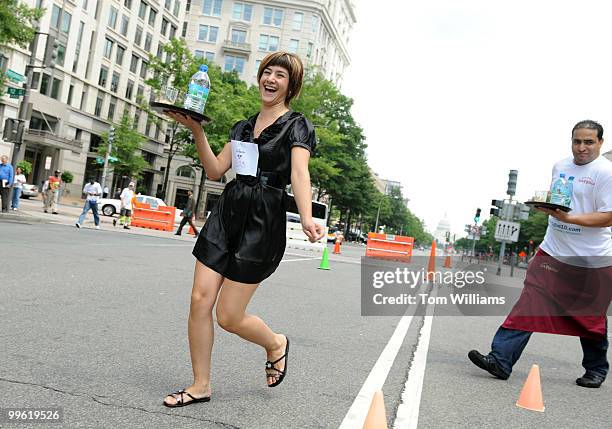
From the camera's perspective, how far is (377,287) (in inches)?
416

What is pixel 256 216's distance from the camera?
11.2 ft

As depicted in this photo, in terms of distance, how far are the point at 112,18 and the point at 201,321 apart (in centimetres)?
5359

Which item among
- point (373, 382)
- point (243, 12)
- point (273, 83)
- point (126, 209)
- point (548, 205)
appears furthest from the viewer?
point (243, 12)

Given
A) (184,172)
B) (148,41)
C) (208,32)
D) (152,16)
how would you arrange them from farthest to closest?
(208,32), (184,172), (152,16), (148,41)

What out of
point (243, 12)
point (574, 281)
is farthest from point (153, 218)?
point (243, 12)

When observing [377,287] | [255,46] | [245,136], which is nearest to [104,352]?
[245,136]

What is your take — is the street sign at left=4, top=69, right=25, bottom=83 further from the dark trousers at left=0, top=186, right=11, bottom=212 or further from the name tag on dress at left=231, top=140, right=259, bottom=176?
the name tag on dress at left=231, top=140, right=259, bottom=176

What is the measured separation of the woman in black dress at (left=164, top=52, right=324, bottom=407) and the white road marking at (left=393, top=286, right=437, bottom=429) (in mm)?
904

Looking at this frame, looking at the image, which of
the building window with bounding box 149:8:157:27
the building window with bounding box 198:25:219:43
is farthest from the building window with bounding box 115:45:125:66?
the building window with bounding box 198:25:219:43

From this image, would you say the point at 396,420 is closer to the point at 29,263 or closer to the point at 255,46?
the point at 29,263

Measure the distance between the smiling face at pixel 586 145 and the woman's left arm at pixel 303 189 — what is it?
247cm

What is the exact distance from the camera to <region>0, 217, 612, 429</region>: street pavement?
11.0ft

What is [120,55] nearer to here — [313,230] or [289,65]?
[289,65]

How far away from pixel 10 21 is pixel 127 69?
37062 mm
